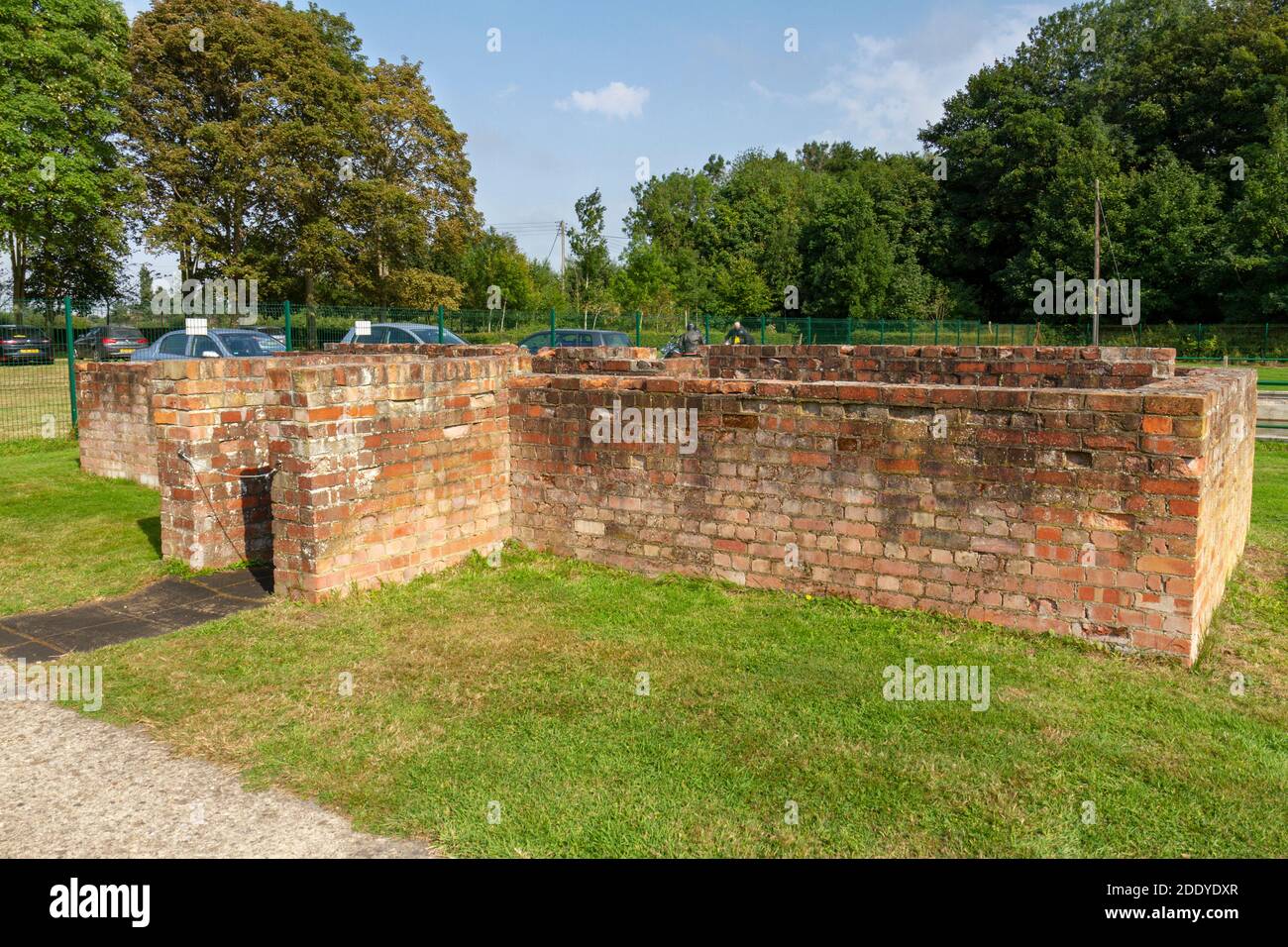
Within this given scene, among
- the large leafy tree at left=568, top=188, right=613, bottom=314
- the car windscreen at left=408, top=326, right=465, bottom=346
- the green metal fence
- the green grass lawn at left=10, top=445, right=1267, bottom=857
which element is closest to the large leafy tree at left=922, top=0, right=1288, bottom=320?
the green metal fence

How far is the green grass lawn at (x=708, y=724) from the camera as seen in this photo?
3.42 meters

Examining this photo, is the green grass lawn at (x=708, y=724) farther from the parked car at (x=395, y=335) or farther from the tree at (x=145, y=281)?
the tree at (x=145, y=281)

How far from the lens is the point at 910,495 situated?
5.68 meters

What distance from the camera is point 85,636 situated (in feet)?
18.3

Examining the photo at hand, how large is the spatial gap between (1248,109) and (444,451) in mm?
52928

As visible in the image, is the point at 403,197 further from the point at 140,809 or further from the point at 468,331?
the point at 140,809

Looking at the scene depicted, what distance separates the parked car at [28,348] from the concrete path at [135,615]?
11941mm

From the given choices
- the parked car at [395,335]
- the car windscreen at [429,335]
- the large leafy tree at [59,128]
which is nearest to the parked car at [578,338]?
the car windscreen at [429,335]

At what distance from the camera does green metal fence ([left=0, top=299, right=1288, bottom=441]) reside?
1564cm

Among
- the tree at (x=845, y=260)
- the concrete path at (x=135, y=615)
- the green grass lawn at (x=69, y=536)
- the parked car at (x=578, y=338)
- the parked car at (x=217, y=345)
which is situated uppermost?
the tree at (x=845, y=260)

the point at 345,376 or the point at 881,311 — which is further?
the point at 881,311

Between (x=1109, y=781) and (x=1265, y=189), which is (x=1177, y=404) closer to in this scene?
(x=1109, y=781)

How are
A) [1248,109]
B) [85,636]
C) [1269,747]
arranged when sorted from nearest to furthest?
1. [1269,747]
2. [85,636]
3. [1248,109]

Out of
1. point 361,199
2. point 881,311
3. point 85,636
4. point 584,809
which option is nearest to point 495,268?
point 361,199
